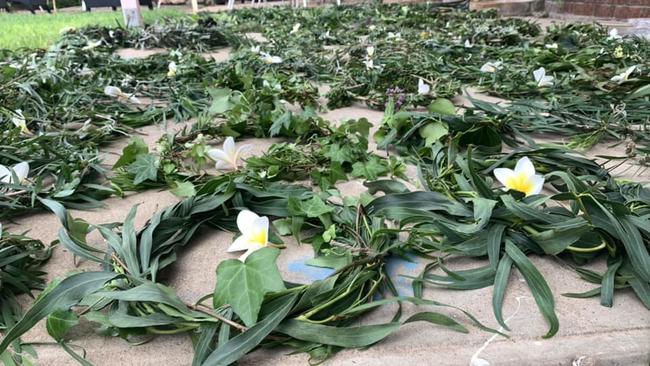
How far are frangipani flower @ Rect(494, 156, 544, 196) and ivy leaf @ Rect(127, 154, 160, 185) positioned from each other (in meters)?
0.91

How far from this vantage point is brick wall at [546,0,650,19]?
4105mm

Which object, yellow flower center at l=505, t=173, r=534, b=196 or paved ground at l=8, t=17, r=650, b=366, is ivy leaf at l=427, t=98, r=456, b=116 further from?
paved ground at l=8, t=17, r=650, b=366

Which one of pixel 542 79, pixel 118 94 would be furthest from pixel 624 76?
pixel 118 94

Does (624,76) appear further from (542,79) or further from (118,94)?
(118,94)

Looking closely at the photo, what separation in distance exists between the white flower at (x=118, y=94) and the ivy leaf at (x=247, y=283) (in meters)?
1.41

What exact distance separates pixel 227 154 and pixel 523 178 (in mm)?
761

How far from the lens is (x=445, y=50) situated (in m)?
2.92

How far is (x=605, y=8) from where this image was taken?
15.0 feet

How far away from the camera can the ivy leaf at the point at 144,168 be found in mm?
1267

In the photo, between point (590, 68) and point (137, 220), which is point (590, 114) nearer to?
point (590, 68)

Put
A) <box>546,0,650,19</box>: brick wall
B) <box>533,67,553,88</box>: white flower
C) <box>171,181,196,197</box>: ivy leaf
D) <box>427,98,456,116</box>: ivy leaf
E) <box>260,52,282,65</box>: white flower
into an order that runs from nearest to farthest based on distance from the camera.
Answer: <box>171,181,196,197</box>: ivy leaf
<box>427,98,456,116</box>: ivy leaf
<box>533,67,553,88</box>: white flower
<box>260,52,282,65</box>: white flower
<box>546,0,650,19</box>: brick wall

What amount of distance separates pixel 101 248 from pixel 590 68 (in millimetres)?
2358

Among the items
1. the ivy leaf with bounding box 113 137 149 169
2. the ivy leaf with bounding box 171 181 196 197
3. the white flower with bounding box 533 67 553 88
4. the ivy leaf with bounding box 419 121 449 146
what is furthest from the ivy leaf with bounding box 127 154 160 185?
the white flower with bounding box 533 67 553 88

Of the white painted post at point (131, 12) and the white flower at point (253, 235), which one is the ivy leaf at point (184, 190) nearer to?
the white flower at point (253, 235)
